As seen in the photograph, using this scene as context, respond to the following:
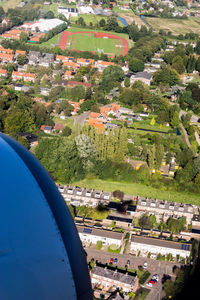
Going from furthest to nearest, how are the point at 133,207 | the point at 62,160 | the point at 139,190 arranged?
the point at 62,160 → the point at 139,190 → the point at 133,207

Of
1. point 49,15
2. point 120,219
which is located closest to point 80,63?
point 49,15

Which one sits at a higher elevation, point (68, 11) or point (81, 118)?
point (68, 11)

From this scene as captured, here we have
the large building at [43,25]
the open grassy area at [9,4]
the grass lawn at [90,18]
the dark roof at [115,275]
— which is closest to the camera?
the dark roof at [115,275]

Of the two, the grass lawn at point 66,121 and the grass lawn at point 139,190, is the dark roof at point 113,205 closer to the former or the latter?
the grass lawn at point 139,190

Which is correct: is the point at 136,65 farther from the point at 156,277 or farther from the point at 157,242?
the point at 156,277

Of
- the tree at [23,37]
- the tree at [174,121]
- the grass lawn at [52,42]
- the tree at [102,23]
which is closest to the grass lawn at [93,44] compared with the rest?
the grass lawn at [52,42]

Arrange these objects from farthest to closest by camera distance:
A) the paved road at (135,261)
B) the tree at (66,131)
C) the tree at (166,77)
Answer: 1. the tree at (166,77)
2. the tree at (66,131)
3. the paved road at (135,261)
